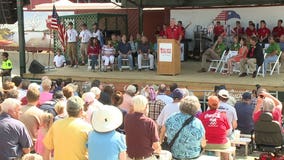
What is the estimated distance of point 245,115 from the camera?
27.4ft

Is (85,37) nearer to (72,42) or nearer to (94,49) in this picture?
(72,42)

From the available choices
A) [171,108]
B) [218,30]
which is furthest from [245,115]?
[218,30]

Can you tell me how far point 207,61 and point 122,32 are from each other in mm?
4483

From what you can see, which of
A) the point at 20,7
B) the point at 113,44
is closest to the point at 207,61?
the point at 113,44

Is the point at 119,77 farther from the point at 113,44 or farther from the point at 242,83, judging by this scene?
the point at 242,83

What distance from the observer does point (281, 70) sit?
14328 millimetres

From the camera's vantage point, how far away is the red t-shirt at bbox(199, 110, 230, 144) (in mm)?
6152

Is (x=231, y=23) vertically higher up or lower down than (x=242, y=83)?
higher up

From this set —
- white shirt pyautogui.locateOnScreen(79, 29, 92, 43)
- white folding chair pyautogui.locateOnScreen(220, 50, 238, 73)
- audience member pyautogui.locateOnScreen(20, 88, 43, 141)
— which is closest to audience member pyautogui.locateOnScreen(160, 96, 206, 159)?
audience member pyautogui.locateOnScreen(20, 88, 43, 141)

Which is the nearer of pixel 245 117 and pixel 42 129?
pixel 42 129

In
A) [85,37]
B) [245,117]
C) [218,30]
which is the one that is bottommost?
[245,117]

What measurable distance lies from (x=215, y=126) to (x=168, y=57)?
24.7ft

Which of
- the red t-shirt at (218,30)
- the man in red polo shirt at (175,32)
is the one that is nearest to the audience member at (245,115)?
the man in red polo shirt at (175,32)

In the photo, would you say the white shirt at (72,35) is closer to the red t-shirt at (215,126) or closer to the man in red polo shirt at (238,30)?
the man in red polo shirt at (238,30)
